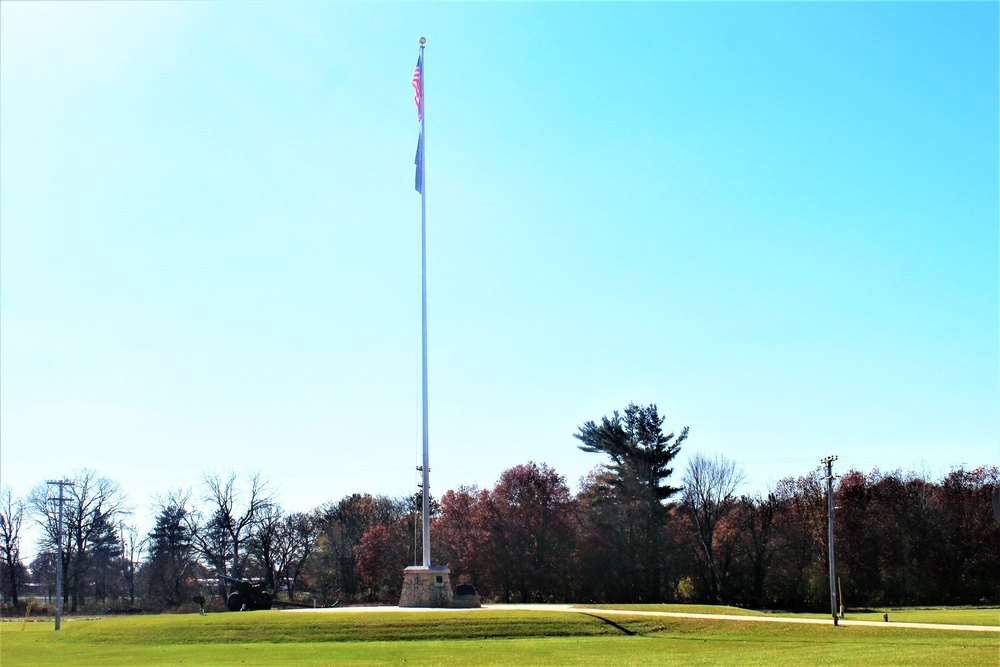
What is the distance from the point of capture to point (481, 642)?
27.3 metres

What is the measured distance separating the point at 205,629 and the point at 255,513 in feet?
135

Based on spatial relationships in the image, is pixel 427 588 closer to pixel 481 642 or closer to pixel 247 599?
pixel 481 642

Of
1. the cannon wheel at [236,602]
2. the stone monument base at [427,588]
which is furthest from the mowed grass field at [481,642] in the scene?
the cannon wheel at [236,602]

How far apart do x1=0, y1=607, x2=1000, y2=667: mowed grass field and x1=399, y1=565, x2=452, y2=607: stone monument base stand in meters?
3.04

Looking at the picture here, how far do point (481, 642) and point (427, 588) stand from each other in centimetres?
851

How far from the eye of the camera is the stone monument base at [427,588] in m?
35.2

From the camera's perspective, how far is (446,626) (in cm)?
2961

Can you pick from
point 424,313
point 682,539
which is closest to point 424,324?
point 424,313

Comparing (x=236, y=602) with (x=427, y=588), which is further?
(x=236, y=602)

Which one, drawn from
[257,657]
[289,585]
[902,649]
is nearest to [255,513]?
[289,585]

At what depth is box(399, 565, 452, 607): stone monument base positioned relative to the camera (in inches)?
1387

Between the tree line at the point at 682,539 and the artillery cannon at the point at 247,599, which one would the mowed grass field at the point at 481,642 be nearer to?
the artillery cannon at the point at 247,599

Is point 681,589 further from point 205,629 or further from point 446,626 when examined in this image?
point 205,629

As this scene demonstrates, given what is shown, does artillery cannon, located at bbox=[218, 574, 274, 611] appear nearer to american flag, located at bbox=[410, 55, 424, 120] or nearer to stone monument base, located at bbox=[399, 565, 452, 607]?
stone monument base, located at bbox=[399, 565, 452, 607]
